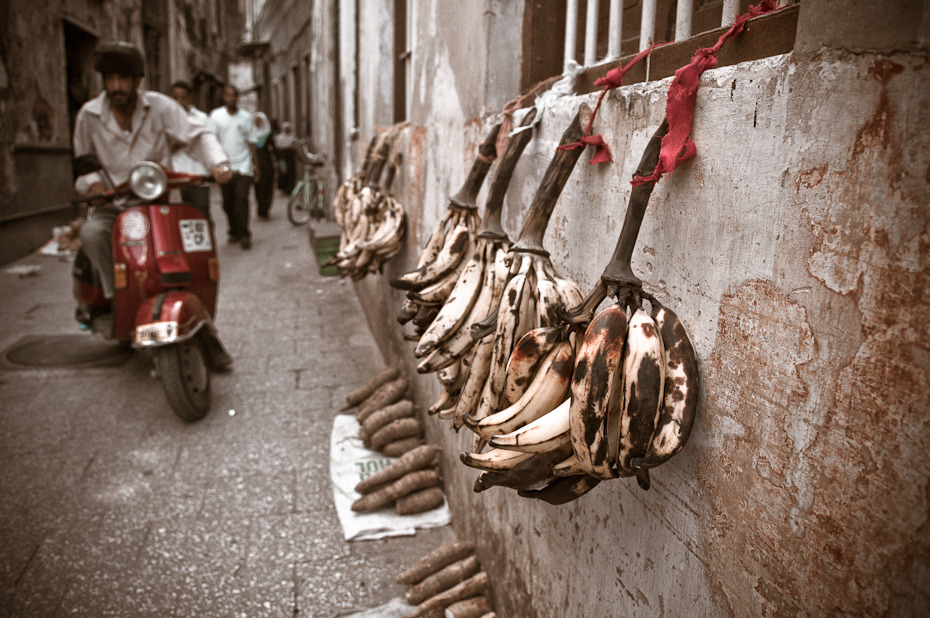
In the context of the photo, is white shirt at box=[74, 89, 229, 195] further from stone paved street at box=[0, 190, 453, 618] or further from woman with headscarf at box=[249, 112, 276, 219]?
woman with headscarf at box=[249, 112, 276, 219]

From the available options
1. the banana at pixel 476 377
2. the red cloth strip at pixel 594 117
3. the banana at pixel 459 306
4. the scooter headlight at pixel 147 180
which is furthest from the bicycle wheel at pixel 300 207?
the red cloth strip at pixel 594 117

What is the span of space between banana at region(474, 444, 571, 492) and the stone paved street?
135cm

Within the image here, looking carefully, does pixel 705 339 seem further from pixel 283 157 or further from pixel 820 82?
pixel 283 157

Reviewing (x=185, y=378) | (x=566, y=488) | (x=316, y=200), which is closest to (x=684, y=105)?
(x=566, y=488)

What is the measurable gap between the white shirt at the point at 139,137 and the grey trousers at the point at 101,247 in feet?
0.72

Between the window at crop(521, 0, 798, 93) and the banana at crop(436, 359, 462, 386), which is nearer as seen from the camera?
the window at crop(521, 0, 798, 93)

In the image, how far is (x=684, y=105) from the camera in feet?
3.48

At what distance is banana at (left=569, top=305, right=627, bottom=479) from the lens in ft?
3.22

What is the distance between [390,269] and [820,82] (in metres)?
3.21

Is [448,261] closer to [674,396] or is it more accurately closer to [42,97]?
[674,396]

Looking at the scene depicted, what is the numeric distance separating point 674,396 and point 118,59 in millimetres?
3792

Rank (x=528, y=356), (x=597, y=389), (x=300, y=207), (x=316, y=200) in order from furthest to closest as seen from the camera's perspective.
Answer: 1. (x=300, y=207)
2. (x=316, y=200)
3. (x=528, y=356)
4. (x=597, y=389)

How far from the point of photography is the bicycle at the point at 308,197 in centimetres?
1027

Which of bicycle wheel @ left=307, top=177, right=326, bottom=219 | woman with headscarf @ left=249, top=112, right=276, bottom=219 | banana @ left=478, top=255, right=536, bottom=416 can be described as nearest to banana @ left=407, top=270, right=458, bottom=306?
banana @ left=478, top=255, right=536, bottom=416
